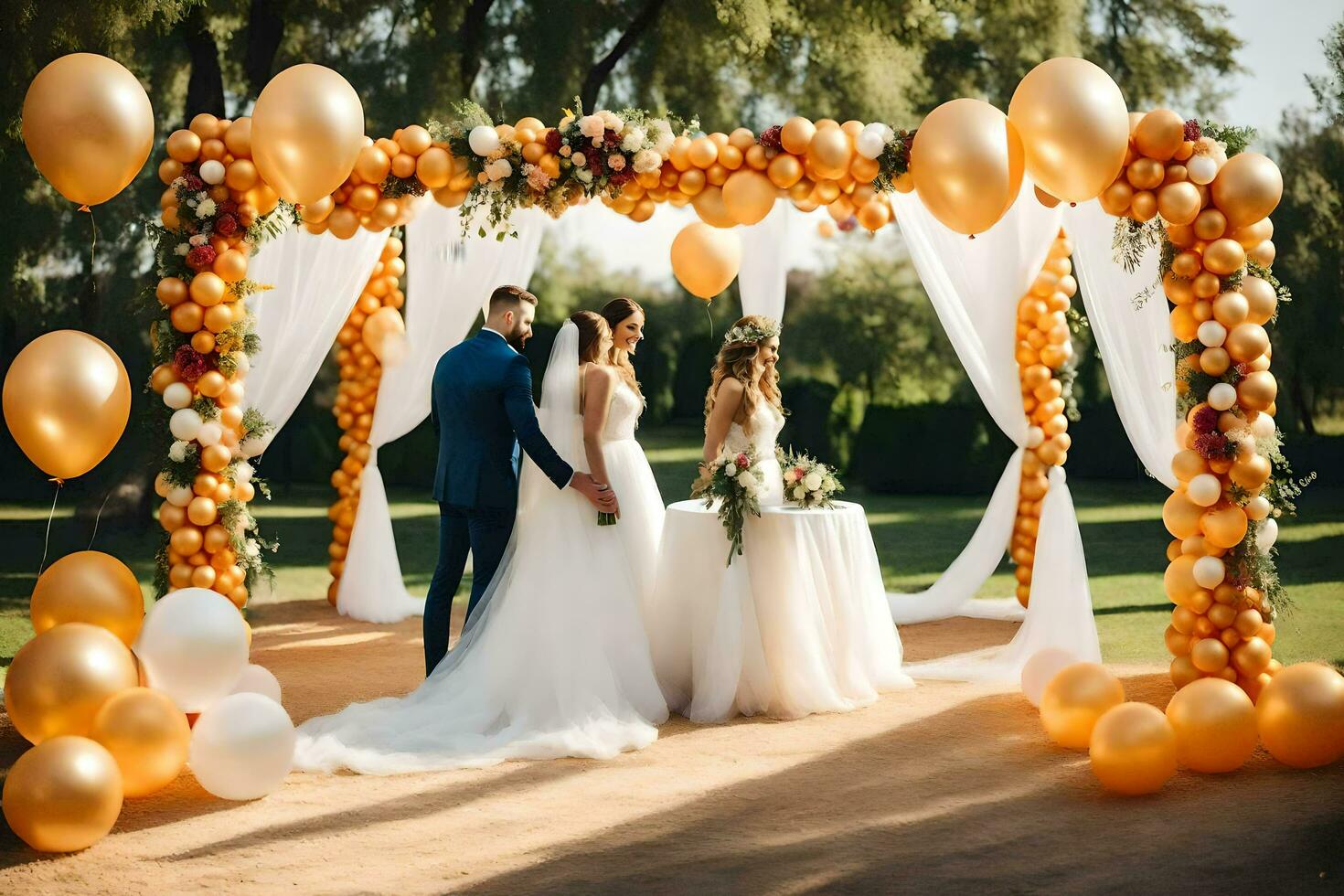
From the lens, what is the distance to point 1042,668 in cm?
557

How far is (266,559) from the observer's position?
413 inches

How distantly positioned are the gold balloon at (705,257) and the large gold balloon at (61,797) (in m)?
4.69

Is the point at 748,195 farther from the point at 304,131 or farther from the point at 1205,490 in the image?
the point at 1205,490

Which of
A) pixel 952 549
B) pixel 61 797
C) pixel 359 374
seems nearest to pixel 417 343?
pixel 359 374

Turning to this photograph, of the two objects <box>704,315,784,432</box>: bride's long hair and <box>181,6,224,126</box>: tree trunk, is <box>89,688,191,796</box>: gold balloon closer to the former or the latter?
<box>704,315,784,432</box>: bride's long hair

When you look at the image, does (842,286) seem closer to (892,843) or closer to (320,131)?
(320,131)

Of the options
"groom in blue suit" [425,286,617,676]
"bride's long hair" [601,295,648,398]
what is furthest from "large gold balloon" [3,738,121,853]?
"bride's long hair" [601,295,648,398]

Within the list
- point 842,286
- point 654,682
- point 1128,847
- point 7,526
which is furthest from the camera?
point 842,286

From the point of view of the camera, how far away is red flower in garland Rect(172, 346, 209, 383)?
582 cm

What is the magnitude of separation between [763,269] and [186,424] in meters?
3.72

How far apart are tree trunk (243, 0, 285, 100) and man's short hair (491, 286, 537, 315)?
22.9 ft

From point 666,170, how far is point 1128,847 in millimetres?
3670

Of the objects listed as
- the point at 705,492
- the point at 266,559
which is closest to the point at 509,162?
the point at 705,492

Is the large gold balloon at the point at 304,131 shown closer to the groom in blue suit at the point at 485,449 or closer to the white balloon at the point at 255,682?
the groom in blue suit at the point at 485,449
